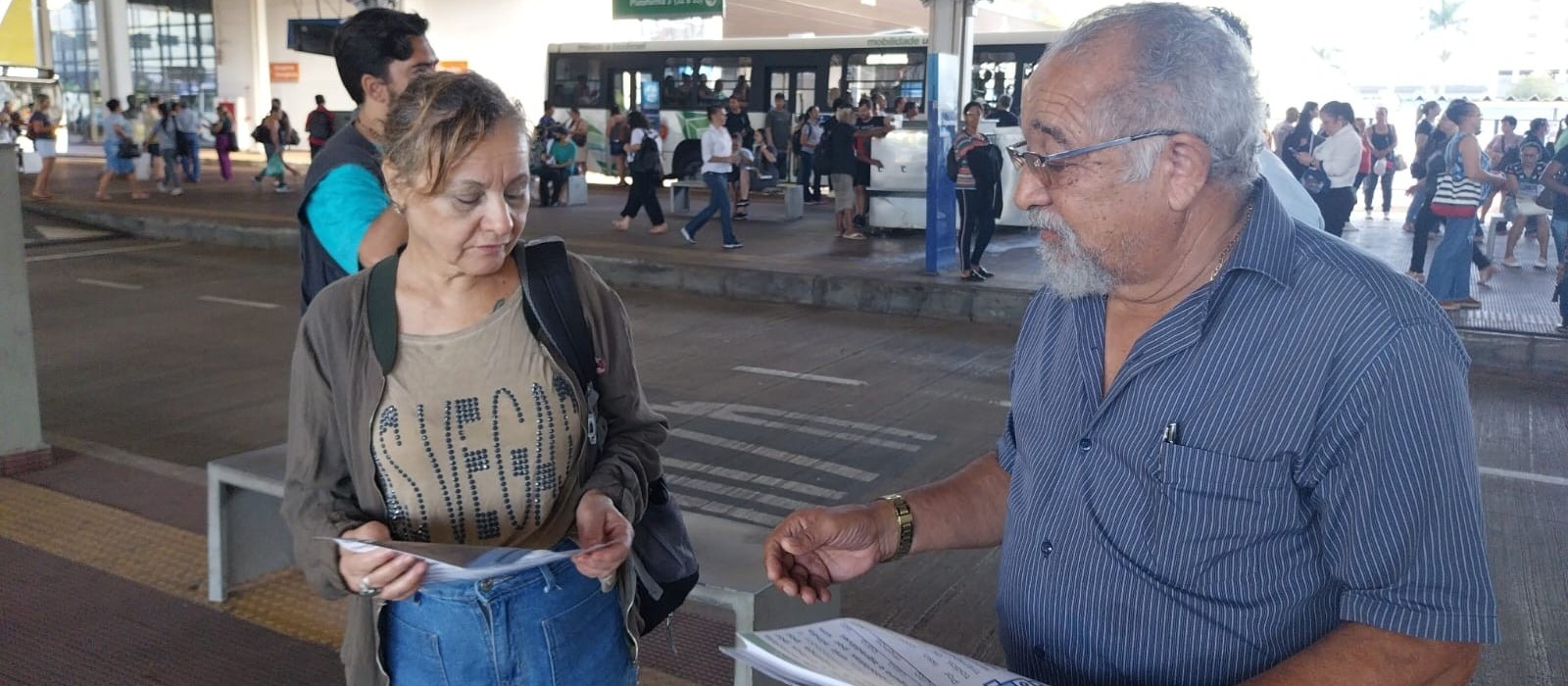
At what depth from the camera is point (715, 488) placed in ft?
19.6

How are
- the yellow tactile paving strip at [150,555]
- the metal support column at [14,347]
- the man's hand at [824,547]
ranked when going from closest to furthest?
the man's hand at [824,547] → the yellow tactile paving strip at [150,555] → the metal support column at [14,347]

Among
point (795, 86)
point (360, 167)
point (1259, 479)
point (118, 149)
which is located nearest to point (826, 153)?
point (795, 86)

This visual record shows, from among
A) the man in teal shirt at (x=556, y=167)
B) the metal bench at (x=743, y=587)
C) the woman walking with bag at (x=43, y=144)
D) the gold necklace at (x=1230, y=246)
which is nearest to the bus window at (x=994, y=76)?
the man in teal shirt at (x=556, y=167)

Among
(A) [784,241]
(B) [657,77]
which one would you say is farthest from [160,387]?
(B) [657,77]

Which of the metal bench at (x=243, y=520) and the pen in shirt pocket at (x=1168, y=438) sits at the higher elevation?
the pen in shirt pocket at (x=1168, y=438)

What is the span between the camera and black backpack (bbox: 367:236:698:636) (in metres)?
2.18

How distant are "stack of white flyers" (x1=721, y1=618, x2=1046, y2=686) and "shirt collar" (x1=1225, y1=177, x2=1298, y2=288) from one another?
65cm

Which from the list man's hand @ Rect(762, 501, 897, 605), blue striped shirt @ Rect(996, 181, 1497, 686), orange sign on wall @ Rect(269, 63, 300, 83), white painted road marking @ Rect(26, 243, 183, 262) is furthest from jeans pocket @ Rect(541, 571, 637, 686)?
orange sign on wall @ Rect(269, 63, 300, 83)

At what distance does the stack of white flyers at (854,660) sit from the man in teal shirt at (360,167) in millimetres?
1409

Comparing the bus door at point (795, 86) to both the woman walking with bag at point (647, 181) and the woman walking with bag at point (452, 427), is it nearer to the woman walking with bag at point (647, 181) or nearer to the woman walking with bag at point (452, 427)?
the woman walking with bag at point (647, 181)

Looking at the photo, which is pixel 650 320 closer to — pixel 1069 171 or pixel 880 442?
pixel 880 442

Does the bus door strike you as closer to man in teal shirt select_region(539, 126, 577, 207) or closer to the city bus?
the city bus

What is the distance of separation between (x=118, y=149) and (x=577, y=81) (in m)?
8.83

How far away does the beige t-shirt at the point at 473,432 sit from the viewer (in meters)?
2.15
